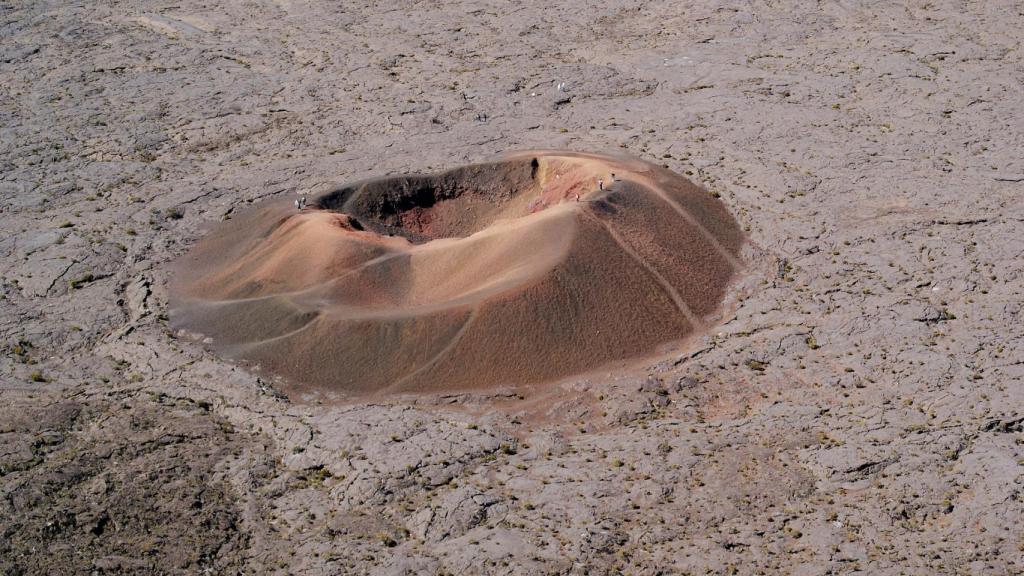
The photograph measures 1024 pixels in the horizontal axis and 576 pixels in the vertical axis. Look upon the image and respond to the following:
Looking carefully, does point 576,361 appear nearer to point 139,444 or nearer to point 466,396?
point 466,396

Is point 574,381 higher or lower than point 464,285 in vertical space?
lower

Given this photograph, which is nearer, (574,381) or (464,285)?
(574,381)

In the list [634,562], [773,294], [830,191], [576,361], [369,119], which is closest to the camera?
[634,562]

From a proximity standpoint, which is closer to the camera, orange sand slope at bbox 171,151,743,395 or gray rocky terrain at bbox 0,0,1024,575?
gray rocky terrain at bbox 0,0,1024,575

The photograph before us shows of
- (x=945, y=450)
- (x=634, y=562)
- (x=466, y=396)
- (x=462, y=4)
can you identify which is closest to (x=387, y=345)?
(x=466, y=396)
